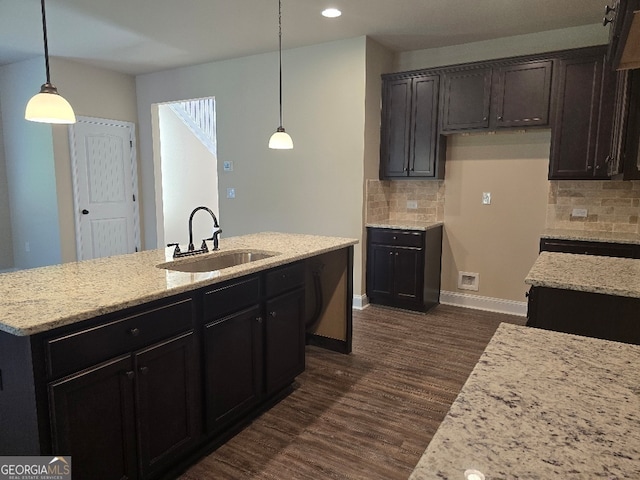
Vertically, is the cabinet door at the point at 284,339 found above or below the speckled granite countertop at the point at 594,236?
below

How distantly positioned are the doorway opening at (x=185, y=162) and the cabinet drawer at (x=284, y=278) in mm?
4404

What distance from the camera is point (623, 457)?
672mm

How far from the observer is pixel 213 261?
2.81 metres

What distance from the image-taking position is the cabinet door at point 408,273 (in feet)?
14.5

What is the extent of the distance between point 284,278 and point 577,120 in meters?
3.03

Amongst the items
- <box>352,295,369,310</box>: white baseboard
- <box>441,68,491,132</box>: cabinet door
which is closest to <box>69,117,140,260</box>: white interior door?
<box>352,295,369,310</box>: white baseboard

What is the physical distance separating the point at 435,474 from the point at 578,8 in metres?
4.19

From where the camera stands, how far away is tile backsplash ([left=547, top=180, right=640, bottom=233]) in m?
3.93

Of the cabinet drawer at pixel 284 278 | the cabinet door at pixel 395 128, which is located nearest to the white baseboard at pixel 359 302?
the cabinet door at pixel 395 128

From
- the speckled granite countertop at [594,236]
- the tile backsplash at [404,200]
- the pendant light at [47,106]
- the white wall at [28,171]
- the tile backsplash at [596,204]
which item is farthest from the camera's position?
the white wall at [28,171]

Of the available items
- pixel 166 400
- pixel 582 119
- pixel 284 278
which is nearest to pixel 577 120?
pixel 582 119

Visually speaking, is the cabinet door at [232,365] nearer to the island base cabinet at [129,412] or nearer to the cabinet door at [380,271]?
the island base cabinet at [129,412]

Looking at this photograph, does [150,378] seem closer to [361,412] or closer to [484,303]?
[361,412]

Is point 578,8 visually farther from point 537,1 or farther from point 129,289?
point 129,289
